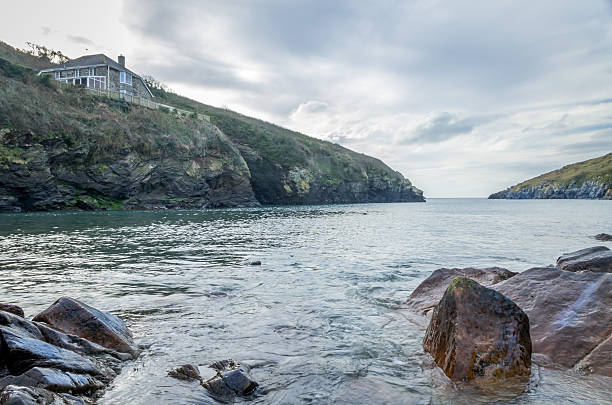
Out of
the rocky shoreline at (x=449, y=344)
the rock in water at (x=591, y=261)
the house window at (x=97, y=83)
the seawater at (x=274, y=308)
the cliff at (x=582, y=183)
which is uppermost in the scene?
the house window at (x=97, y=83)

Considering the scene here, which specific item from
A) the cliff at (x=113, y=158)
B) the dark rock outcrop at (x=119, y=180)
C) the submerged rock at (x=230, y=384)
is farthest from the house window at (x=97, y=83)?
the submerged rock at (x=230, y=384)

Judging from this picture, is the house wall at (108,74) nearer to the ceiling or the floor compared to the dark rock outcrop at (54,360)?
nearer to the ceiling

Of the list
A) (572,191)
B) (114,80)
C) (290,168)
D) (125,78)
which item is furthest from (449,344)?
(572,191)

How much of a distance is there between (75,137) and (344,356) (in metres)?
47.8

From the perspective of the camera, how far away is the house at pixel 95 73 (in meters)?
59.3

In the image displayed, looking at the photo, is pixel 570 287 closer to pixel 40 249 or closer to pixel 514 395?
pixel 514 395

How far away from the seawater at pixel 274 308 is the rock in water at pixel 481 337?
0.23 m

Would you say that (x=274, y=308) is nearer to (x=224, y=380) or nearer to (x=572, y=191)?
(x=224, y=380)

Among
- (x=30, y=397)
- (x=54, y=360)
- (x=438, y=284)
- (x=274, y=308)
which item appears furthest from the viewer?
(x=438, y=284)

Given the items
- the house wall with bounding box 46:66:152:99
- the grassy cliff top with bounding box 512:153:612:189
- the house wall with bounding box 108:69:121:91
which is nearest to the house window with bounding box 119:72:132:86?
the house wall with bounding box 46:66:152:99

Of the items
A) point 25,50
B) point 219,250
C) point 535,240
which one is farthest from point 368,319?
point 25,50

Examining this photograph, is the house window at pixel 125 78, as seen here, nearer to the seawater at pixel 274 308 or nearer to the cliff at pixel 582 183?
the seawater at pixel 274 308

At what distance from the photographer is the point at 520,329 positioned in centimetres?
458

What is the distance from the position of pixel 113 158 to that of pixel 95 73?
24.8 m
